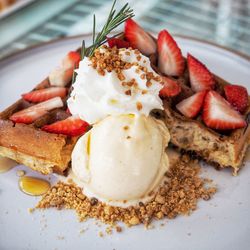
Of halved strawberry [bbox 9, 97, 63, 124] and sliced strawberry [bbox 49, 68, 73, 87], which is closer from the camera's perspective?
halved strawberry [bbox 9, 97, 63, 124]

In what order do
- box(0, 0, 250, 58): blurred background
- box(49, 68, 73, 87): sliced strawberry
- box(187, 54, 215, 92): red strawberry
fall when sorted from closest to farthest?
box(187, 54, 215, 92): red strawberry, box(49, 68, 73, 87): sliced strawberry, box(0, 0, 250, 58): blurred background

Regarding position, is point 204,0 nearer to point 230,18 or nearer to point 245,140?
point 230,18

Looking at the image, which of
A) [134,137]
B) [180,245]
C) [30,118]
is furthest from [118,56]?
[180,245]

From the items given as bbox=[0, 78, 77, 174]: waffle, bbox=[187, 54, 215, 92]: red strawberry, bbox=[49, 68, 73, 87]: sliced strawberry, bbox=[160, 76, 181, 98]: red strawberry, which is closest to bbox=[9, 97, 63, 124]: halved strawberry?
bbox=[0, 78, 77, 174]: waffle

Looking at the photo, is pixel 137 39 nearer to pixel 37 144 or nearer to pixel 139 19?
pixel 37 144

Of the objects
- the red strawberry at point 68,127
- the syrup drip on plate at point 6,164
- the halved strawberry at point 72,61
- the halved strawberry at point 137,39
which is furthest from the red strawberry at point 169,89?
the syrup drip on plate at point 6,164

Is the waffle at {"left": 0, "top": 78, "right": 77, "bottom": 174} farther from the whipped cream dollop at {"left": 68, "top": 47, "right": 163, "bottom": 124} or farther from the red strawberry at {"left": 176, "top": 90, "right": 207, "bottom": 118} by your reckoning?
the red strawberry at {"left": 176, "top": 90, "right": 207, "bottom": 118}

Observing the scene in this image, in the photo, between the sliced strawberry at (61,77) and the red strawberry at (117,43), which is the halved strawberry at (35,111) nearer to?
the sliced strawberry at (61,77)
